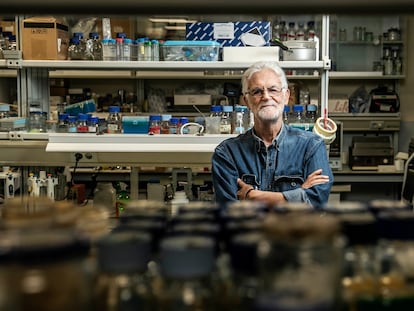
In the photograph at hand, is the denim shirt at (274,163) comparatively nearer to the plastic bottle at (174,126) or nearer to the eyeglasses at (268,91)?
the eyeglasses at (268,91)

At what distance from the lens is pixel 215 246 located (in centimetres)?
66

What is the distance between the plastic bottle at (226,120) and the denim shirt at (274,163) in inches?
22.3

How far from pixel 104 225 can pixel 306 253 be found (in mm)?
281

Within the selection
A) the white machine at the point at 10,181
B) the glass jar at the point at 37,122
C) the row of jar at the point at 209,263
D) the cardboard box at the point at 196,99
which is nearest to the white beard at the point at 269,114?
the glass jar at the point at 37,122

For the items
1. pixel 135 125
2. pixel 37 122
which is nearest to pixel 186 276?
pixel 135 125

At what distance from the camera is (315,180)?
2625 mm

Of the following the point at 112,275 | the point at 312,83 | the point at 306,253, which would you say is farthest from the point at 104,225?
the point at 312,83

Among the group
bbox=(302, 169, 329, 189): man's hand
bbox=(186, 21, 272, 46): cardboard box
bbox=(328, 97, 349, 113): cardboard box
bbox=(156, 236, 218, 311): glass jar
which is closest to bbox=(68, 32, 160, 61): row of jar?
bbox=(186, 21, 272, 46): cardboard box

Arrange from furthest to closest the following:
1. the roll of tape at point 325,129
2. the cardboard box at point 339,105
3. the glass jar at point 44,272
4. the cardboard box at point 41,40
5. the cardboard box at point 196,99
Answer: the cardboard box at point 339,105
the cardboard box at point 196,99
the cardboard box at point 41,40
the roll of tape at point 325,129
the glass jar at point 44,272

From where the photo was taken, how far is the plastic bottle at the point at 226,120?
11.1 feet

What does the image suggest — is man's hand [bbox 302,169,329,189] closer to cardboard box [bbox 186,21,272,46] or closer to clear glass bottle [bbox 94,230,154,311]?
cardboard box [bbox 186,21,272,46]

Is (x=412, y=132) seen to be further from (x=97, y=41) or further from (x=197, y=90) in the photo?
(x=97, y=41)

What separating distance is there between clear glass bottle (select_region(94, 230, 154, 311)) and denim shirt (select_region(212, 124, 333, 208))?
198 centimetres

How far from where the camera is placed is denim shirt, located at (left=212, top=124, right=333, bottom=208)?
2.67m
